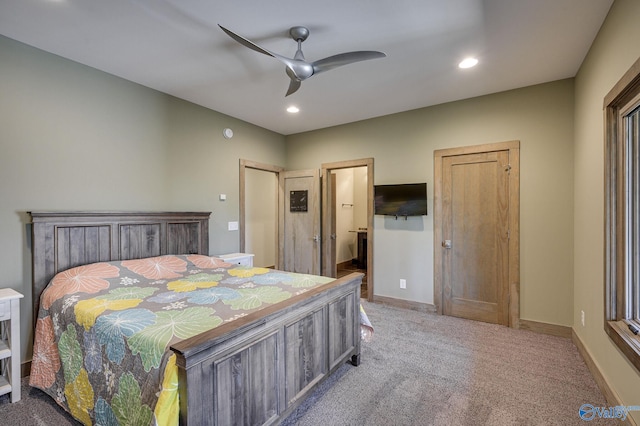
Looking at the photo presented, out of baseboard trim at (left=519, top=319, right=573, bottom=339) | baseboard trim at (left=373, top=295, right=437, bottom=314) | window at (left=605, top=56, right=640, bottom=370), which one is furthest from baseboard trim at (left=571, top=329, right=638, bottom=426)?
baseboard trim at (left=373, top=295, right=437, bottom=314)

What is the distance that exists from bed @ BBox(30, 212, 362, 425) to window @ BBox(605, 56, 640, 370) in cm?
174

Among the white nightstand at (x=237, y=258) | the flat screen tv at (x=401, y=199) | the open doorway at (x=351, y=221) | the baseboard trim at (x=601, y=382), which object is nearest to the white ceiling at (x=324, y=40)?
the flat screen tv at (x=401, y=199)

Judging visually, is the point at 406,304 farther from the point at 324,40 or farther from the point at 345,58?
the point at 324,40

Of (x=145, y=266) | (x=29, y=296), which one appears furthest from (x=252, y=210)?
(x=29, y=296)

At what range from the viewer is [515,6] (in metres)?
1.97

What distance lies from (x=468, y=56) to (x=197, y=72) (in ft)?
8.33

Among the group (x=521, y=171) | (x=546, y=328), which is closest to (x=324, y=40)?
(x=521, y=171)

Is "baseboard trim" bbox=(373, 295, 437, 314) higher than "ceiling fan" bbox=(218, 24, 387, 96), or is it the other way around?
"ceiling fan" bbox=(218, 24, 387, 96)

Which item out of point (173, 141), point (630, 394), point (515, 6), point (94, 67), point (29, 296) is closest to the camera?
point (630, 394)

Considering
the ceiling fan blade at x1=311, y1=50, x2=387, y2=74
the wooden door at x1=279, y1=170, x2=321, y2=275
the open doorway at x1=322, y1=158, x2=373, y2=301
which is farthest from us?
the open doorway at x1=322, y1=158, x2=373, y2=301

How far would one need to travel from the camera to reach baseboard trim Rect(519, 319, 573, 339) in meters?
3.06

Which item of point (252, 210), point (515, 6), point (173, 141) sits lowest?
point (252, 210)

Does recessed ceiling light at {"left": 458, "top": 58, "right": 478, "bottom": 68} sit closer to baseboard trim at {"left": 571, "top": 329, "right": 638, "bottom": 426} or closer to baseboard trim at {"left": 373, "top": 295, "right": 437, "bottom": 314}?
baseboard trim at {"left": 571, "top": 329, "right": 638, "bottom": 426}

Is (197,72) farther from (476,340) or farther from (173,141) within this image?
(476,340)
